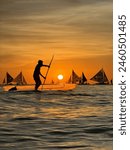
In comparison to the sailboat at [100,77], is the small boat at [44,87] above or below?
below

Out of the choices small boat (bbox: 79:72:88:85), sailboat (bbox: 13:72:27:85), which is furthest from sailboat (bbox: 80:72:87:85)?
sailboat (bbox: 13:72:27:85)

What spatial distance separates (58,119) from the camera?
242 centimetres

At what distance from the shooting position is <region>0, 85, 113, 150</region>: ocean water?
2.38m

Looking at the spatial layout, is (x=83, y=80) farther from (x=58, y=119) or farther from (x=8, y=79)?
(x=8, y=79)

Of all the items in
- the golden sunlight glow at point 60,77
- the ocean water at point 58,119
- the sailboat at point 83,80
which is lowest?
the ocean water at point 58,119

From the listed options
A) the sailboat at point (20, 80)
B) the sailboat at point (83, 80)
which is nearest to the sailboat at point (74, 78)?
the sailboat at point (83, 80)

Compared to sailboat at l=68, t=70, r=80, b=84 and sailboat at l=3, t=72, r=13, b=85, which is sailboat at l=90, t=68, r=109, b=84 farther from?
sailboat at l=3, t=72, r=13, b=85

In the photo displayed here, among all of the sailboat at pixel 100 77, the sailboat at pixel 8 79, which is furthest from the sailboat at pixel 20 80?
the sailboat at pixel 100 77

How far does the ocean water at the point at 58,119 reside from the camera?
238 centimetres

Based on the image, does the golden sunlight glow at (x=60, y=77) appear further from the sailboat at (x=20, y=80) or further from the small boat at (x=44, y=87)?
the sailboat at (x=20, y=80)

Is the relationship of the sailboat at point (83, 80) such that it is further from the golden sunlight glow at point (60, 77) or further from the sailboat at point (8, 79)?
the sailboat at point (8, 79)

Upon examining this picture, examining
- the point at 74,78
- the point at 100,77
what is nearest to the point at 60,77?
the point at 74,78

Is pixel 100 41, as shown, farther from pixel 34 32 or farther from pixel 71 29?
pixel 34 32

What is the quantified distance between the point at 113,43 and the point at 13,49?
418 millimetres
